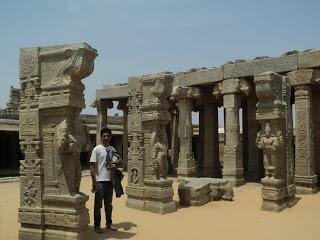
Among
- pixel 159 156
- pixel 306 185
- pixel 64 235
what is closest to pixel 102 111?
pixel 159 156

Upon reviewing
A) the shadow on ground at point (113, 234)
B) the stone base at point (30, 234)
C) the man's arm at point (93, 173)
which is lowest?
the shadow on ground at point (113, 234)

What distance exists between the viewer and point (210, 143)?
58.4ft

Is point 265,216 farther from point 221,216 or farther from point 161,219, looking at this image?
point 161,219

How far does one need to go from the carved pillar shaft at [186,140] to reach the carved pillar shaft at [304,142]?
4.76m

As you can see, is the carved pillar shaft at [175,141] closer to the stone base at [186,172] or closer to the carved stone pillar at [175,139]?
the carved stone pillar at [175,139]

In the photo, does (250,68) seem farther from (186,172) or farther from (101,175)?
(101,175)

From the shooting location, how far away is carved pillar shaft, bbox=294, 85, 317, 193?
512 inches

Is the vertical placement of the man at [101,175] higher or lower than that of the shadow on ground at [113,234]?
higher

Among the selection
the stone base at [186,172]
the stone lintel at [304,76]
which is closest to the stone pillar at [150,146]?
the stone lintel at [304,76]

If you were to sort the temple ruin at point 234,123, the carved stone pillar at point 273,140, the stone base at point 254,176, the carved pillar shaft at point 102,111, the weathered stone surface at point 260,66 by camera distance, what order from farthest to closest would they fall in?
the carved pillar shaft at point 102,111 → the stone base at point 254,176 → the weathered stone surface at point 260,66 → the temple ruin at point 234,123 → the carved stone pillar at point 273,140

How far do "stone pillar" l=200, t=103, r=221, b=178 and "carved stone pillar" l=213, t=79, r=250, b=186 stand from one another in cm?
276

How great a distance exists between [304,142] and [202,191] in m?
4.73

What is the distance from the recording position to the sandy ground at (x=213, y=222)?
711 cm

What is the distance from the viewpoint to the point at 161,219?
868 centimetres
